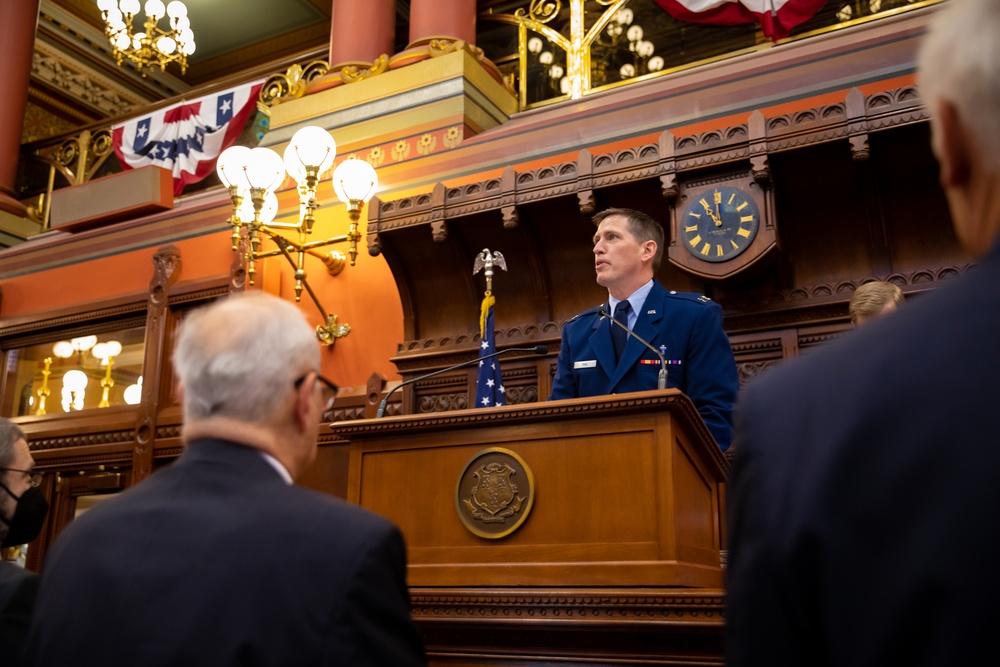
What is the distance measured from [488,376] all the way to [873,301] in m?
1.44

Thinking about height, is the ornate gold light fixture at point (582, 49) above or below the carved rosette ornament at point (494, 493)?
above

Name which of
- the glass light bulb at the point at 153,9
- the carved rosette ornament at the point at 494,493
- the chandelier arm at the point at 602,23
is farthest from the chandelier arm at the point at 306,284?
the carved rosette ornament at the point at 494,493

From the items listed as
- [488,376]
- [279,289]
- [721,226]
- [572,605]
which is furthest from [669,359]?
[279,289]

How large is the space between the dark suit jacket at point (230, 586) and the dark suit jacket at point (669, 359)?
201 cm

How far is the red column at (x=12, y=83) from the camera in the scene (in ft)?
28.2

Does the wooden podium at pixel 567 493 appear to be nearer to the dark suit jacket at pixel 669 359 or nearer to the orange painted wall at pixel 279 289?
the dark suit jacket at pixel 669 359

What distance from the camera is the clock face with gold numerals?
4.44 metres

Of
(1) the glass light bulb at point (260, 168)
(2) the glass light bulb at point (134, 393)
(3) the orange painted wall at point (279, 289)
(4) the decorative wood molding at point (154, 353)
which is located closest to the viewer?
(1) the glass light bulb at point (260, 168)

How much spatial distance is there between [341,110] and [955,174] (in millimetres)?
6134

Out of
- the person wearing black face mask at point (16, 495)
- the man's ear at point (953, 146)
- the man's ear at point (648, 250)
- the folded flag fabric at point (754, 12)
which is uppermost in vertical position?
the folded flag fabric at point (754, 12)

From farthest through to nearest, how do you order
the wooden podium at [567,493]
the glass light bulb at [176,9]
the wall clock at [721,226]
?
the glass light bulb at [176,9]
the wall clock at [721,226]
the wooden podium at [567,493]

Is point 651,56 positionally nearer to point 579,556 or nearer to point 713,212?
point 713,212

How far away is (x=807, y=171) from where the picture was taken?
452 centimetres

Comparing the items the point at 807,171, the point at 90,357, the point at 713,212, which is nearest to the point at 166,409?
the point at 90,357
